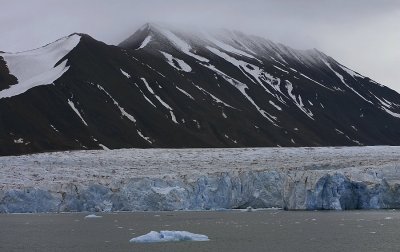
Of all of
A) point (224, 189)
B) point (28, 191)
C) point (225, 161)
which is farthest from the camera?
point (225, 161)

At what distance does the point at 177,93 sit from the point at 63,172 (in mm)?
75703

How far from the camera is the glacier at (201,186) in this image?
177 feet

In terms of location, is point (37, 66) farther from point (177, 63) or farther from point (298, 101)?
point (298, 101)

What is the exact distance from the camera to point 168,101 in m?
132

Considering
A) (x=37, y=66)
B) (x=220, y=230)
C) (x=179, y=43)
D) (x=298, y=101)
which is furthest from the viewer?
(x=179, y=43)

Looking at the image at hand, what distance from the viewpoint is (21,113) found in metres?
108

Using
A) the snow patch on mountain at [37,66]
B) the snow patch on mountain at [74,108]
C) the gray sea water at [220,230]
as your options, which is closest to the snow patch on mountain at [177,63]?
the snow patch on mountain at [37,66]

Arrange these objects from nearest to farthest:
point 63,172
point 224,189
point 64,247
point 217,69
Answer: point 64,247 < point 224,189 < point 63,172 < point 217,69

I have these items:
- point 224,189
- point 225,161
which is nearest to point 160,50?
point 225,161

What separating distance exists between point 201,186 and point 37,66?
85504 millimetres

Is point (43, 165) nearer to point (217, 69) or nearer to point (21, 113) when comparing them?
point (21, 113)

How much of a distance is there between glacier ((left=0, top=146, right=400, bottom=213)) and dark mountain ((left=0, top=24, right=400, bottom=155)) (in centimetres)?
3811

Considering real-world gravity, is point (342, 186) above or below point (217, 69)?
below

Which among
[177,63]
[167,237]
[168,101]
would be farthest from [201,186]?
[177,63]
